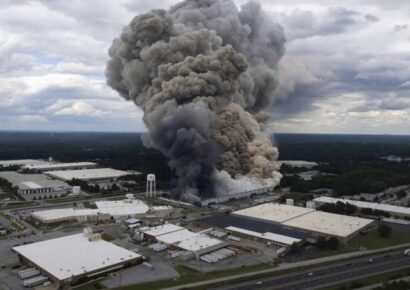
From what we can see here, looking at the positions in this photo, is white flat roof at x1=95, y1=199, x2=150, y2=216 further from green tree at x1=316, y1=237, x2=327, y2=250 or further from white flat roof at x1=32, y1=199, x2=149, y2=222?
green tree at x1=316, y1=237, x2=327, y2=250

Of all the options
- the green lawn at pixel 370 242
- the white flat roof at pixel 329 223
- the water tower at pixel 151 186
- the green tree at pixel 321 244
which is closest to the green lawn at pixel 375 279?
the green lawn at pixel 370 242

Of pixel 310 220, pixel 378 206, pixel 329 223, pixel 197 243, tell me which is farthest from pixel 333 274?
pixel 378 206

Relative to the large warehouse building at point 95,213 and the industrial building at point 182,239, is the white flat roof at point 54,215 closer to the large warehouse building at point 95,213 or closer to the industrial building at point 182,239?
the large warehouse building at point 95,213

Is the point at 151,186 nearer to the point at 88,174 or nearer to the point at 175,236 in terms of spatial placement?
the point at 175,236

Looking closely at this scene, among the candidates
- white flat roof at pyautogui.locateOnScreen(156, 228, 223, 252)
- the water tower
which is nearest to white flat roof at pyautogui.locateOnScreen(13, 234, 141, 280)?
white flat roof at pyautogui.locateOnScreen(156, 228, 223, 252)

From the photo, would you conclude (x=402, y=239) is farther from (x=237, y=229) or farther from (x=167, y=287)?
(x=167, y=287)

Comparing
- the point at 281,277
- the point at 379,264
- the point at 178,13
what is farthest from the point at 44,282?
the point at 178,13
